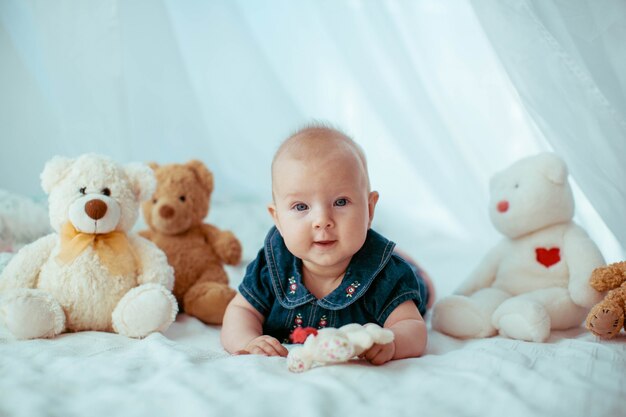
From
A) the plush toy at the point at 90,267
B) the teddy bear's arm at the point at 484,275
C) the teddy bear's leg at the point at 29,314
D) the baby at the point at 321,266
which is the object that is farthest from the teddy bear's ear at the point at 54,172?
the teddy bear's arm at the point at 484,275

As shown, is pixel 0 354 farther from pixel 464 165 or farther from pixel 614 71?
pixel 464 165

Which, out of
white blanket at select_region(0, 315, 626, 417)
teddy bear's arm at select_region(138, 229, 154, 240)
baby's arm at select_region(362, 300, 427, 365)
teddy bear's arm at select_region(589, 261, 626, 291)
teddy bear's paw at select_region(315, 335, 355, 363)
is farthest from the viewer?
teddy bear's arm at select_region(138, 229, 154, 240)

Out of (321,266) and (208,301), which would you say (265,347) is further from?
(208,301)

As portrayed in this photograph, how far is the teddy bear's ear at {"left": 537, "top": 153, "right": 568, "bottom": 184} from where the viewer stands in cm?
145

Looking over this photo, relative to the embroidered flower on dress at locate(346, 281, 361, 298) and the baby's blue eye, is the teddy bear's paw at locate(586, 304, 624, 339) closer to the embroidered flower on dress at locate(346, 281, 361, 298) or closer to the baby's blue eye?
the embroidered flower on dress at locate(346, 281, 361, 298)

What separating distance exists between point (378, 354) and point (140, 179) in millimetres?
711

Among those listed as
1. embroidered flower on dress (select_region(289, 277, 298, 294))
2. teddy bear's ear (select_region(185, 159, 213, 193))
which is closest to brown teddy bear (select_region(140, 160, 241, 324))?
teddy bear's ear (select_region(185, 159, 213, 193))

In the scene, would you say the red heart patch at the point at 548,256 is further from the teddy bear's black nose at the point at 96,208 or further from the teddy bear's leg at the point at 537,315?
the teddy bear's black nose at the point at 96,208

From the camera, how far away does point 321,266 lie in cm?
127

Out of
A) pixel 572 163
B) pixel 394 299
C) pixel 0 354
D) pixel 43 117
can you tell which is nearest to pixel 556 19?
pixel 572 163

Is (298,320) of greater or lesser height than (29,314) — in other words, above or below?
below

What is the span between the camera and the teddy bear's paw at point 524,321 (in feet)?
4.09

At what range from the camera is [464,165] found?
2.12 meters

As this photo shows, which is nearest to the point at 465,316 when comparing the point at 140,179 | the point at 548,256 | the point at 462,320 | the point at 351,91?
the point at 462,320
